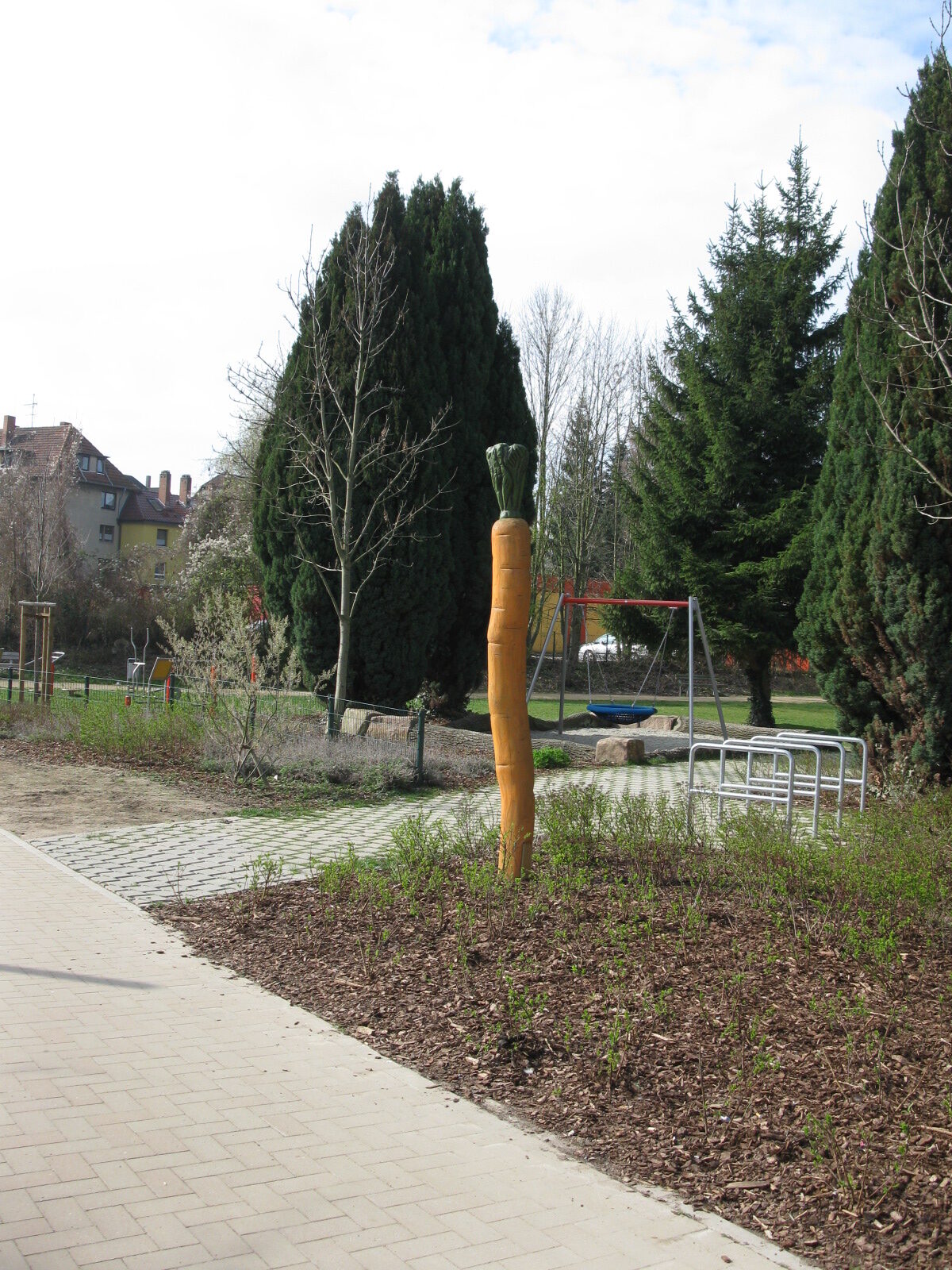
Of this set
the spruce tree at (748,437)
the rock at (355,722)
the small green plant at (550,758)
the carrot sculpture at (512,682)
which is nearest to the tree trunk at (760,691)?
the spruce tree at (748,437)

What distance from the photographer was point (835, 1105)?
3676 millimetres

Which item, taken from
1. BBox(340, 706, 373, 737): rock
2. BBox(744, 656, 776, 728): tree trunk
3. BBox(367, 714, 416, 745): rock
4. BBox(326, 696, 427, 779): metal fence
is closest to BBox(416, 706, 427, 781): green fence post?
BBox(326, 696, 427, 779): metal fence

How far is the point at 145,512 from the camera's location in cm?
6138

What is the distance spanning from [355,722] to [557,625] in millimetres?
25441

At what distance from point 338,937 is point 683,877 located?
2.02 m

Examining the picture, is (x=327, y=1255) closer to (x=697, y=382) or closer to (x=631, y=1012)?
(x=631, y=1012)

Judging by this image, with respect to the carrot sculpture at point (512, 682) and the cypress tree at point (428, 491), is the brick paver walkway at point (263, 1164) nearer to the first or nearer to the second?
the carrot sculpture at point (512, 682)

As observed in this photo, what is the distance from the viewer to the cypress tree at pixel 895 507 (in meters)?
9.81

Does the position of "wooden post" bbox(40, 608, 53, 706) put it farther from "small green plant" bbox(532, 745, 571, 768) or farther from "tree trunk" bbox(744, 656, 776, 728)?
"tree trunk" bbox(744, 656, 776, 728)

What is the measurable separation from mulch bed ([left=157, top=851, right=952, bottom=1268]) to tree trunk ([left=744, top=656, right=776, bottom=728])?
15.0 metres

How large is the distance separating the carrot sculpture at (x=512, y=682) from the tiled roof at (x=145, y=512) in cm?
5373

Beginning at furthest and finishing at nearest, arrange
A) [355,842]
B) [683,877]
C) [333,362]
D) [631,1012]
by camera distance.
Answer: [333,362] < [355,842] < [683,877] < [631,1012]

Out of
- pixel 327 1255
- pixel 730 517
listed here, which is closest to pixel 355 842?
pixel 327 1255

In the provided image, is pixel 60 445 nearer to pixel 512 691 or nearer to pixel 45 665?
pixel 45 665
